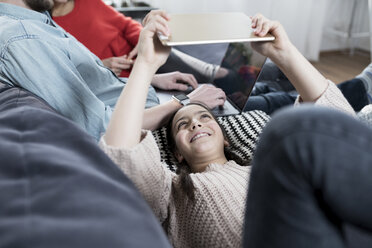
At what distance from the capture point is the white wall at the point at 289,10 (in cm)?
309

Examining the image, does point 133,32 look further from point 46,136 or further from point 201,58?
point 46,136

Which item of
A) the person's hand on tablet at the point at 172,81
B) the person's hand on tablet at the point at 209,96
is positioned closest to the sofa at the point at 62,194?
the person's hand on tablet at the point at 209,96

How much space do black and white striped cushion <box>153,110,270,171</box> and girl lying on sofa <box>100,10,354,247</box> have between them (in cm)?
11

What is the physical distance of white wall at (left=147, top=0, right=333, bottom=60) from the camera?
10.1 feet

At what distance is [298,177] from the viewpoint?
50 cm

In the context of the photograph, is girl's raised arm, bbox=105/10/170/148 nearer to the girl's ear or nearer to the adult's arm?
the girl's ear

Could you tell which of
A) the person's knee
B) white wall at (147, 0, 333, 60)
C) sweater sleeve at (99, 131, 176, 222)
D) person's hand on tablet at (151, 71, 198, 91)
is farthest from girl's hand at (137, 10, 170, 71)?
white wall at (147, 0, 333, 60)

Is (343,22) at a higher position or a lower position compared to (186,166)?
lower

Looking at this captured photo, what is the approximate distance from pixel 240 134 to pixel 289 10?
2360 millimetres

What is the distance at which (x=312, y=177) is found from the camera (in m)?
0.50

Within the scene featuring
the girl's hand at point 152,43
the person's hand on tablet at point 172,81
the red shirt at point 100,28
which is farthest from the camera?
the red shirt at point 100,28

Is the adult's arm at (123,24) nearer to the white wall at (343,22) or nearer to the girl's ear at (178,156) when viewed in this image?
the girl's ear at (178,156)

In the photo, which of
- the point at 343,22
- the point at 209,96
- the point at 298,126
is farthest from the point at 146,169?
the point at 343,22

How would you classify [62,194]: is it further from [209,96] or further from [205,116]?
[209,96]
